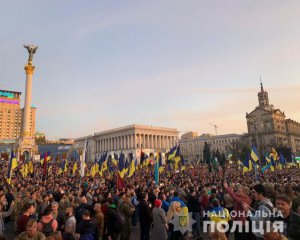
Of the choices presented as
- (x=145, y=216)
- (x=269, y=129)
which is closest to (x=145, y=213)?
(x=145, y=216)

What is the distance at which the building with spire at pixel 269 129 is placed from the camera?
81.3m

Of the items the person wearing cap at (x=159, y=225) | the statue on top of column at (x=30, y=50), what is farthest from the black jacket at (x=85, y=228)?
the statue on top of column at (x=30, y=50)

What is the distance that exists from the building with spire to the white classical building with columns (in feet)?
116

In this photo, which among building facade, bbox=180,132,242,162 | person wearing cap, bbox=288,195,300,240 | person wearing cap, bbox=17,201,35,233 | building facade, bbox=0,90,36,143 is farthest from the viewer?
building facade, bbox=0,90,36,143

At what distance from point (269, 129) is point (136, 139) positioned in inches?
1905

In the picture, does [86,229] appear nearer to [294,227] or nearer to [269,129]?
[294,227]

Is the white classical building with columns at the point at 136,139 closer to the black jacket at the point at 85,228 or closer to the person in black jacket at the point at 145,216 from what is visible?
the person in black jacket at the point at 145,216

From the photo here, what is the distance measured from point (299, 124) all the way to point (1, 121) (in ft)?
464

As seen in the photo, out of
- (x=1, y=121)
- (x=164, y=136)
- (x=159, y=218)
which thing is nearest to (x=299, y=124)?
(x=164, y=136)

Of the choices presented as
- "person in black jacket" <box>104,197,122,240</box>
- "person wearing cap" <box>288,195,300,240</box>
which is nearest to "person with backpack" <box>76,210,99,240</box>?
"person in black jacket" <box>104,197,122,240</box>

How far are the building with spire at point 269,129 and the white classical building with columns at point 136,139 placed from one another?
35208mm

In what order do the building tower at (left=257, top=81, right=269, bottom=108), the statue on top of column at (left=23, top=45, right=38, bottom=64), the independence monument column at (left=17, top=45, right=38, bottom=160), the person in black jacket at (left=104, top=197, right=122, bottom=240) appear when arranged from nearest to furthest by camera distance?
the person in black jacket at (left=104, top=197, right=122, bottom=240)
the independence monument column at (left=17, top=45, right=38, bottom=160)
the statue on top of column at (left=23, top=45, right=38, bottom=64)
the building tower at (left=257, top=81, right=269, bottom=108)

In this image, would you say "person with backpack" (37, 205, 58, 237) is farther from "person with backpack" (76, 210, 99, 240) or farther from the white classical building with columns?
the white classical building with columns

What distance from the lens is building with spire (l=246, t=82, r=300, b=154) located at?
8131cm
